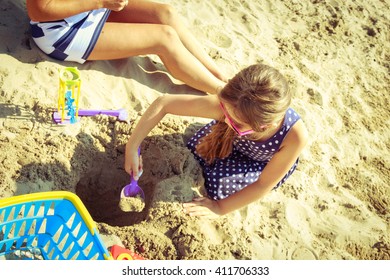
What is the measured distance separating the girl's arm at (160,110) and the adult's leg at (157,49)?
46 cm

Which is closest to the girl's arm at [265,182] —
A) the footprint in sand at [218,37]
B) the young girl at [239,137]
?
the young girl at [239,137]

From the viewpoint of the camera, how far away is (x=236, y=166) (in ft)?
8.14

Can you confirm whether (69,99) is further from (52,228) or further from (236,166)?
(236,166)

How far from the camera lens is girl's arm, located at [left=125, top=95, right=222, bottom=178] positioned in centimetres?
230

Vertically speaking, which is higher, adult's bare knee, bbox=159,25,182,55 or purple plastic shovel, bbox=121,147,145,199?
adult's bare knee, bbox=159,25,182,55

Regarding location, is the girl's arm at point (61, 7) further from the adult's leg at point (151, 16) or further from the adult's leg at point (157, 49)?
the adult's leg at point (151, 16)

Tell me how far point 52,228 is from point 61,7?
1.18m

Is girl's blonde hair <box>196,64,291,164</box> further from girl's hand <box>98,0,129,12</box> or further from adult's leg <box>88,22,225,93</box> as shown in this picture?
girl's hand <box>98,0,129,12</box>

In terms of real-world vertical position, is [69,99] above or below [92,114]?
above

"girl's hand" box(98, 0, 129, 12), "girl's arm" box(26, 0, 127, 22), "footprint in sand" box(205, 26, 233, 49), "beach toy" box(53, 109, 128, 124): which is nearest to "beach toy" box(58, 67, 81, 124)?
"beach toy" box(53, 109, 128, 124)

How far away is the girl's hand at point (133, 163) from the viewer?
2297mm

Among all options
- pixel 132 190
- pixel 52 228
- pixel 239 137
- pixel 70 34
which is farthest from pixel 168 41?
pixel 52 228
